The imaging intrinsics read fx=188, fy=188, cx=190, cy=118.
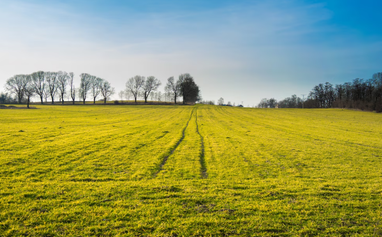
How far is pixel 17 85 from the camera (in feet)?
312

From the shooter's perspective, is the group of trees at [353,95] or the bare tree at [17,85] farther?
the bare tree at [17,85]

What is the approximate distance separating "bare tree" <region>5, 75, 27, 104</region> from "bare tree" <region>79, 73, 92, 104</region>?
81.8 feet

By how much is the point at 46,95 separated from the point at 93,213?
125181mm

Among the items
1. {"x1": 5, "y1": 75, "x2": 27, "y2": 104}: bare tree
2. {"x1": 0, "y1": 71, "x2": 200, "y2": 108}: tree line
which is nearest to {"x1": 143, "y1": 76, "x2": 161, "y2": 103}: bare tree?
{"x1": 0, "y1": 71, "x2": 200, "y2": 108}: tree line

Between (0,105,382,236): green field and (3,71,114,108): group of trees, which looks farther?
(3,71,114,108): group of trees

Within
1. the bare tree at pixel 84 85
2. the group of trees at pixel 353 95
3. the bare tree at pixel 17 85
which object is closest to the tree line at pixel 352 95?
the group of trees at pixel 353 95

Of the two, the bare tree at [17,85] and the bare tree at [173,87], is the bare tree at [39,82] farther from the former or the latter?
the bare tree at [173,87]

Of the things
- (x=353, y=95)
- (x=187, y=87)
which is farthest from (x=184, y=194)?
(x=353, y=95)

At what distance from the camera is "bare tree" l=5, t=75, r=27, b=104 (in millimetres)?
92125

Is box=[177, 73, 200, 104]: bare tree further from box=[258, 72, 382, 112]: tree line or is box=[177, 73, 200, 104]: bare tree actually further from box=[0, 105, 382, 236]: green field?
box=[0, 105, 382, 236]: green field

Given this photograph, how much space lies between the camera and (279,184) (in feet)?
26.5

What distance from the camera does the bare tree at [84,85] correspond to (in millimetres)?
105625

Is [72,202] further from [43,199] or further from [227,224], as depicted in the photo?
[227,224]

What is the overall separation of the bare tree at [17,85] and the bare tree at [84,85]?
982 inches
